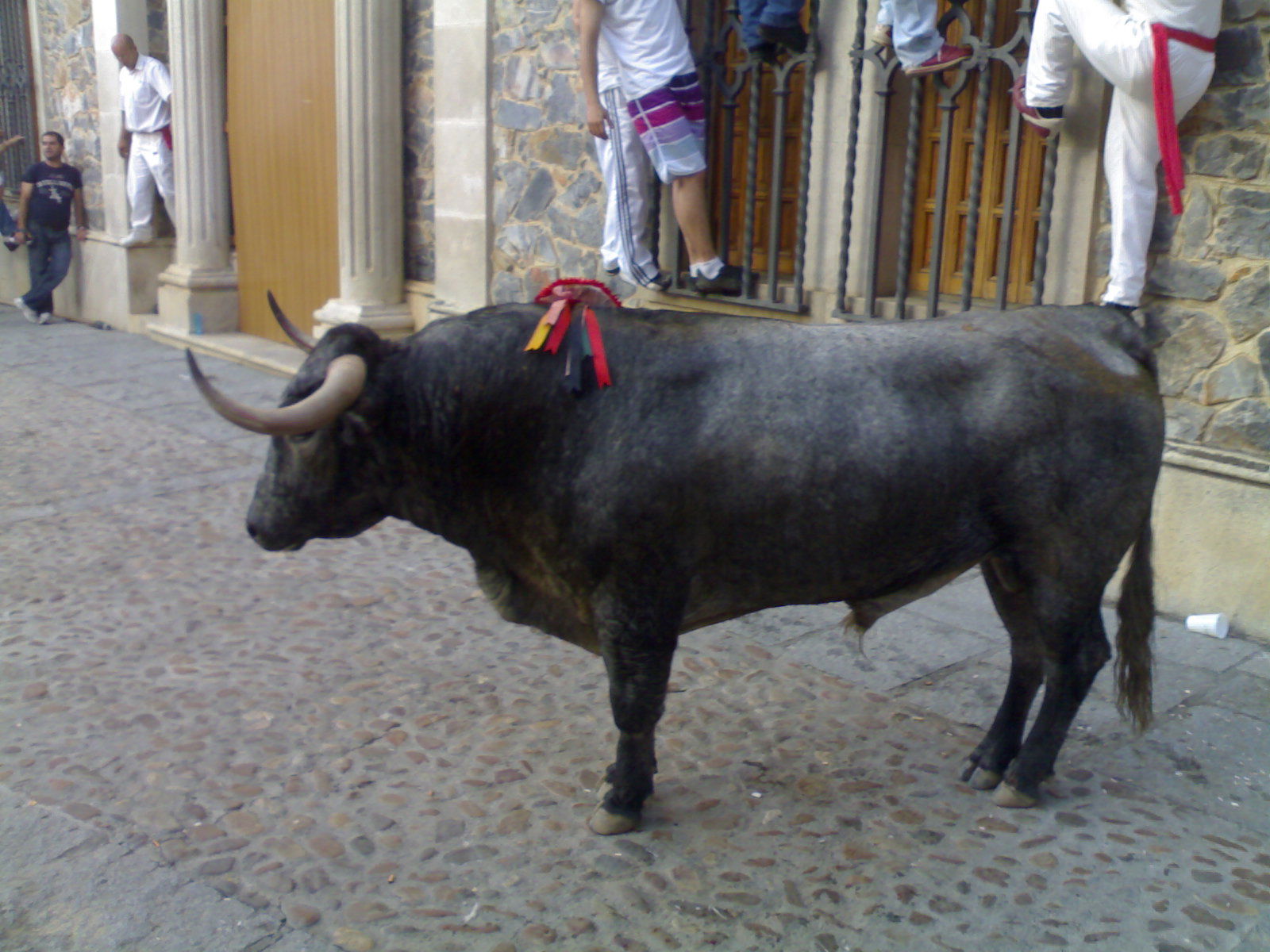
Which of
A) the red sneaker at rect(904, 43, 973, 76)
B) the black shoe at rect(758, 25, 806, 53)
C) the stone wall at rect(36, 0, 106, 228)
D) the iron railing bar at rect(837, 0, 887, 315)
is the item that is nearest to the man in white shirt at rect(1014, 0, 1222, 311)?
the red sneaker at rect(904, 43, 973, 76)

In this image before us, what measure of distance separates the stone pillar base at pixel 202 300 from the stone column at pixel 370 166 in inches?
84.8

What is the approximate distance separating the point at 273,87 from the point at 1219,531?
25.2 feet

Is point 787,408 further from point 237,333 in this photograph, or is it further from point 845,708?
point 237,333

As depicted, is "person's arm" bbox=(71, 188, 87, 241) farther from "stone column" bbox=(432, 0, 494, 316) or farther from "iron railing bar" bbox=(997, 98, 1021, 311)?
"iron railing bar" bbox=(997, 98, 1021, 311)

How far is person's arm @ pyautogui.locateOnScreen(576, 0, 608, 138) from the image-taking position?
623 cm

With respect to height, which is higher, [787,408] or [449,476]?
[787,408]

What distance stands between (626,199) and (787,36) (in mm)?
1248

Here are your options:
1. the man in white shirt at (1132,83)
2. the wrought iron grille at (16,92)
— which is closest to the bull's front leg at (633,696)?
the man in white shirt at (1132,83)

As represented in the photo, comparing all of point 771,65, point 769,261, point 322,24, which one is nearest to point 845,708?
point 769,261

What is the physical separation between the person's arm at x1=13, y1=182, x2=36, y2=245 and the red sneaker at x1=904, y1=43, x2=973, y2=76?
9391 millimetres

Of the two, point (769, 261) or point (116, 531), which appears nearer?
point (116, 531)

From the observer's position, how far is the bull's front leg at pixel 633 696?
313cm

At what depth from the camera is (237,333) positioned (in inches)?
424

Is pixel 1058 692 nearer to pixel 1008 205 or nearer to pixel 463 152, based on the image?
pixel 1008 205
